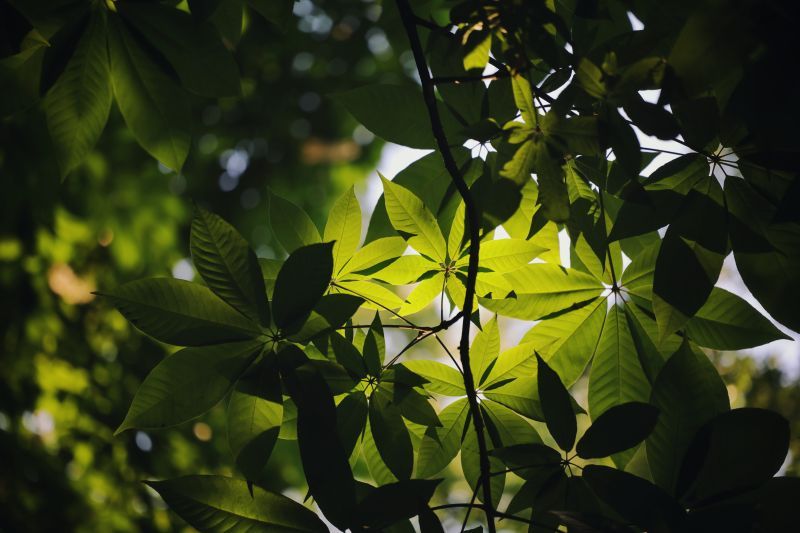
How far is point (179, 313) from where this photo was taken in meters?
0.59

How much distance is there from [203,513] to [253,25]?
405cm

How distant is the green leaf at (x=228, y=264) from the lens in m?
0.59

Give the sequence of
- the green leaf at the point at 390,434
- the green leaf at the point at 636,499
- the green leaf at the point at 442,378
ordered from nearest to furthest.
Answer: the green leaf at the point at 636,499 < the green leaf at the point at 390,434 < the green leaf at the point at 442,378

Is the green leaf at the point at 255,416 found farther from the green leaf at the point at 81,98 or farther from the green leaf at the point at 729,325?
the green leaf at the point at 729,325

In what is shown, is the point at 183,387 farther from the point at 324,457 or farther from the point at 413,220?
the point at 413,220

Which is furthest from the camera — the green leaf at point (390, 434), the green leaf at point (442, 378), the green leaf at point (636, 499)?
the green leaf at point (442, 378)

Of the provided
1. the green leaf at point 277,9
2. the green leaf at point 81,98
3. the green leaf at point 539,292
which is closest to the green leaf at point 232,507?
the green leaf at point 539,292

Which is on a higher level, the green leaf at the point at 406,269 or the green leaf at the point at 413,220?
the green leaf at the point at 413,220

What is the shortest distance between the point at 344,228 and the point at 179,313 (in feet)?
0.89

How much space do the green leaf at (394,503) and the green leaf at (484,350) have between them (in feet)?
0.70

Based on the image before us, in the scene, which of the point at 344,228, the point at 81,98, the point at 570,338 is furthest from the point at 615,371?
the point at 81,98

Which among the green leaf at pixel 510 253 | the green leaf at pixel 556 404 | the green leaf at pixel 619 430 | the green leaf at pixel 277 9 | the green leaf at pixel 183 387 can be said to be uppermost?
the green leaf at pixel 277 9

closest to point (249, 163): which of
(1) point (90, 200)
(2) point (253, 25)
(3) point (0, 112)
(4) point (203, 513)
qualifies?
(2) point (253, 25)

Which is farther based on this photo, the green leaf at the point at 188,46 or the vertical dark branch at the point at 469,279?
the green leaf at the point at 188,46
